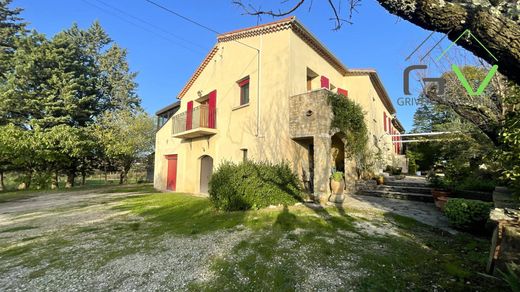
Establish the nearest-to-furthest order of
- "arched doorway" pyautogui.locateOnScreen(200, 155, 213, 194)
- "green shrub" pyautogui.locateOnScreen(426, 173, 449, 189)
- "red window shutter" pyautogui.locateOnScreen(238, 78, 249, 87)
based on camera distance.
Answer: "green shrub" pyautogui.locateOnScreen(426, 173, 449, 189), "red window shutter" pyautogui.locateOnScreen(238, 78, 249, 87), "arched doorway" pyautogui.locateOnScreen(200, 155, 213, 194)

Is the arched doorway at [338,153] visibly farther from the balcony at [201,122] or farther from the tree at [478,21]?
the tree at [478,21]

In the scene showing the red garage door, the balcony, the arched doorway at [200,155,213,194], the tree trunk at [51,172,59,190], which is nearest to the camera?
the balcony

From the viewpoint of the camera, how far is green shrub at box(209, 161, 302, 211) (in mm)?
8516

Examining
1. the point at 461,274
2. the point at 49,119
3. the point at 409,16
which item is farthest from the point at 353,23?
the point at 49,119

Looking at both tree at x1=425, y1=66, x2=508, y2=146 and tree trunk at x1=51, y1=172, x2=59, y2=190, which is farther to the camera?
tree trunk at x1=51, y1=172, x2=59, y2=190

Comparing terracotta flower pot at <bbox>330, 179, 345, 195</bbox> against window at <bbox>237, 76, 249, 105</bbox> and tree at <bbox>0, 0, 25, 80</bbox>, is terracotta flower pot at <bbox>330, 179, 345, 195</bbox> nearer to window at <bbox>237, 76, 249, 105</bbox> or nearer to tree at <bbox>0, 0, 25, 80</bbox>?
window at <bbox>237, 76, 249, 105</bbox>

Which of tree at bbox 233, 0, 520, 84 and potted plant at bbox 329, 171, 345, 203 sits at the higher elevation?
tree at bbox 233, 0, 520, 84

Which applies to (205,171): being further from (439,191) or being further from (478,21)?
(478,21)

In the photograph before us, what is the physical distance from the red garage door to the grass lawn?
994cm

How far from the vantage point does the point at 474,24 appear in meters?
2.05

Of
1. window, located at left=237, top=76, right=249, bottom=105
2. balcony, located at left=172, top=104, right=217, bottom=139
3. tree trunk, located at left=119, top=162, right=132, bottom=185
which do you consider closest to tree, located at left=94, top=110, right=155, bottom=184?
tree trunk, located at left=119, top=162, right=132, bottom=185

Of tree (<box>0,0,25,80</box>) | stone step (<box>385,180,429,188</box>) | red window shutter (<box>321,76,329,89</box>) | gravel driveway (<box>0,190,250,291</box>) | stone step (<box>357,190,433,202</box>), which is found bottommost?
gravel driveway (<box>0,190,250,291</box>)

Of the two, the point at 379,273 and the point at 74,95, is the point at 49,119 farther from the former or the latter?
the point at 379,273

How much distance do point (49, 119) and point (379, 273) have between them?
28132 millimetres
